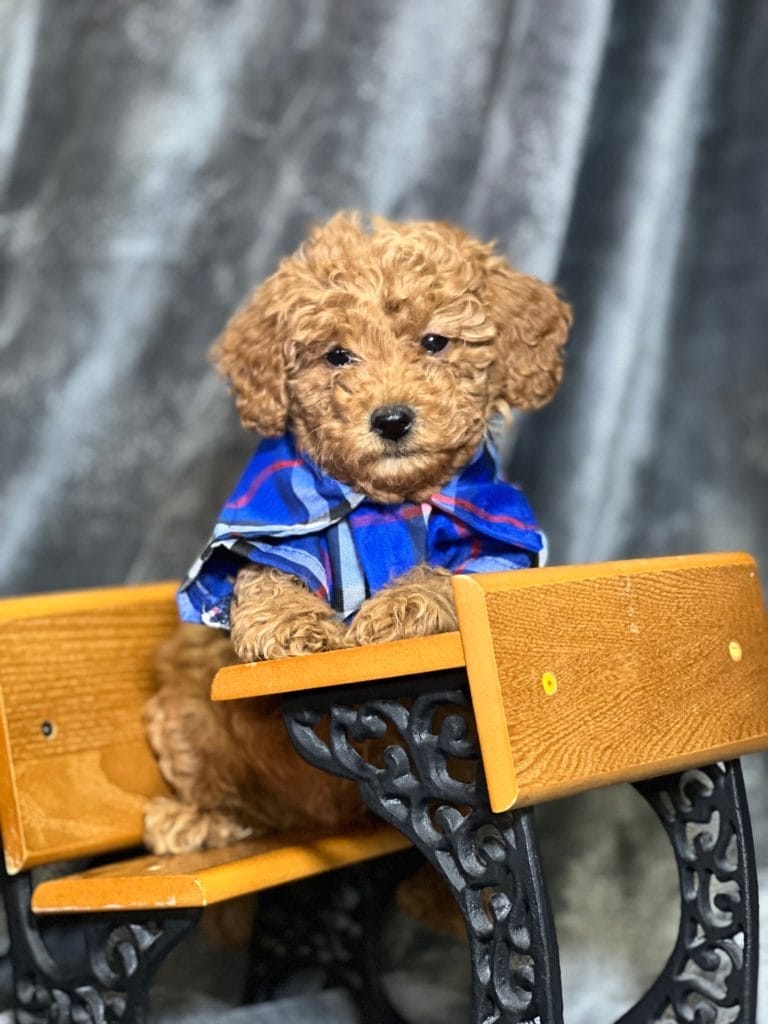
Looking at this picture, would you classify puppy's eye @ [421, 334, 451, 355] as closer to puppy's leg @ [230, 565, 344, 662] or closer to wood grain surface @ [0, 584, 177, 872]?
puppy's leg @ [230, 565, 344, 662]

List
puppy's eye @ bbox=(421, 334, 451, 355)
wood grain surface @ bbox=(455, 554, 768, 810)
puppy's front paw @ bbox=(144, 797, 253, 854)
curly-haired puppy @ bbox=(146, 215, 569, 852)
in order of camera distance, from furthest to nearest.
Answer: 1. puppy's front paw @ bbox=(144, 797, 253, 854)
2. puppy's eye @ bbox=(421, 334, 451, 355)
3. curly-haired puppy @ bbox=(146, 215, 569, 852)
4. wood grain surface @ bbox=(455, 554, 768, 810)

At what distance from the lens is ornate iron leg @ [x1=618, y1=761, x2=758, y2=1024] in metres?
2.37

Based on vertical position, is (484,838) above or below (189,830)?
below

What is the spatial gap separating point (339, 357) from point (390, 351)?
94 millimetres

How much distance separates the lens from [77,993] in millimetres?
2547

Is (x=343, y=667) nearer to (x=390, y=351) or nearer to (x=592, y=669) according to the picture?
(x=592, y=669)

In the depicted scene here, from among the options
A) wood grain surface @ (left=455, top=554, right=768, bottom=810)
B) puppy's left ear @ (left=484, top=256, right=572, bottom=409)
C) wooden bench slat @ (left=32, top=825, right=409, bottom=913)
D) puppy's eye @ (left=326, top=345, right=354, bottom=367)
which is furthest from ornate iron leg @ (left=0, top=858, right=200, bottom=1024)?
puppy's left ear @ (left=484, top=256, right=572, bottom=409)

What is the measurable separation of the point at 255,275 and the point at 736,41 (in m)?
1.25

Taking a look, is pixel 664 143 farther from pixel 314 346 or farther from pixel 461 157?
pixel 314 346

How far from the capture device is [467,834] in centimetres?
206

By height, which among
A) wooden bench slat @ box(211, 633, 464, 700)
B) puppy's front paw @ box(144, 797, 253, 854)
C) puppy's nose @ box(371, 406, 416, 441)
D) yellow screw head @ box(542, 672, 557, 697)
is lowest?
puppy's front paw @ box(144, 797, 253, 854)

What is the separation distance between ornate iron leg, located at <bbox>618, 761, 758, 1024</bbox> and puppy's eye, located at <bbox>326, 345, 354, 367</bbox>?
0.86 m

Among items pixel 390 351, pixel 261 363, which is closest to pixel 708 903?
pixel 390 351

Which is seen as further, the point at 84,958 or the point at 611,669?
the point at 84,958
